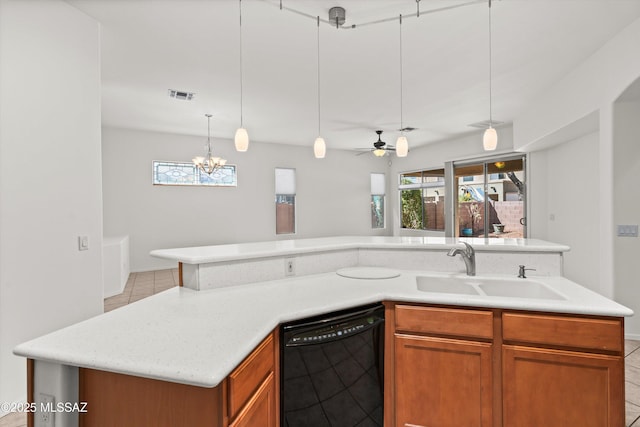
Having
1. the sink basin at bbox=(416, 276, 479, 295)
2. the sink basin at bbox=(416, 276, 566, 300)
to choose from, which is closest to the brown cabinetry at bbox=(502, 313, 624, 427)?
the sink basin at bbox=(416, 276, 566, 300)

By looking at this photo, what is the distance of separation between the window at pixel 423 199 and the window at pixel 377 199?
56cm

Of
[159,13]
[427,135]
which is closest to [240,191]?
[427,135]

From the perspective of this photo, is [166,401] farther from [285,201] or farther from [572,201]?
[285,201]

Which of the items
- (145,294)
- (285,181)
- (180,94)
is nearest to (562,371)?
(180,94)

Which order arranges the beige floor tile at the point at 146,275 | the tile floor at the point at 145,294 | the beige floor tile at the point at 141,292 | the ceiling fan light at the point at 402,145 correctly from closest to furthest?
the tile floor at the point at 145,294 < the ceiling fan light at the point at 402,145 < the beige floor tile at the point at 141,292 < the beige floor tile at the point at 146,275

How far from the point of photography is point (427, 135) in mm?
6996

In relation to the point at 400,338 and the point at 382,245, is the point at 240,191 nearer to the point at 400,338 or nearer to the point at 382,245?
the point at 382,245

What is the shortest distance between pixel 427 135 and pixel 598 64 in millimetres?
3783

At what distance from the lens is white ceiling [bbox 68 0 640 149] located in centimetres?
256

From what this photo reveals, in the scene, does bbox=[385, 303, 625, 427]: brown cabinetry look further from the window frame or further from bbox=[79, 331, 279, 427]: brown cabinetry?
the window frame

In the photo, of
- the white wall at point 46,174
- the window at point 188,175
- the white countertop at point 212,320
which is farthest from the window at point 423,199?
the white wall at point 46,174

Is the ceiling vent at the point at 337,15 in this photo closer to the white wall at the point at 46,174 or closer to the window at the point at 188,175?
the white wall at the point at 46,174

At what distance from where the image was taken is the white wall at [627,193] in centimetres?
301

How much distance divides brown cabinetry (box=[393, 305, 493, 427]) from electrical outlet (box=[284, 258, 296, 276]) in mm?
754
